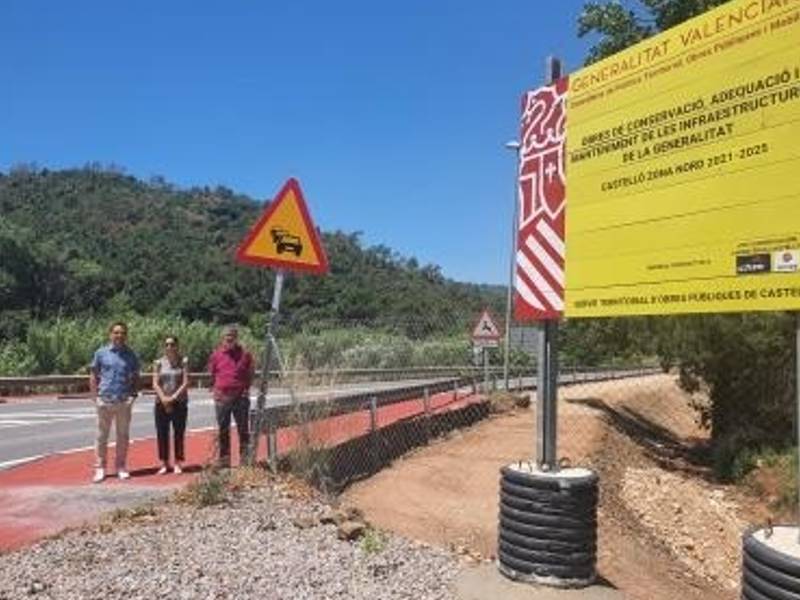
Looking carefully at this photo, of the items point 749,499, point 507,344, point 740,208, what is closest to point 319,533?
point 740,208

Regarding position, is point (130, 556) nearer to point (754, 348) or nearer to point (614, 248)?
point (614, 248)

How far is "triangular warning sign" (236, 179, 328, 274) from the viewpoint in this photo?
11.1 m

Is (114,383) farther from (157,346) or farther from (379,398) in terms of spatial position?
(157,346)

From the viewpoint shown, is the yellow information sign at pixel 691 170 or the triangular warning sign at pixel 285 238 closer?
the yellow information sign at pixel 691 170

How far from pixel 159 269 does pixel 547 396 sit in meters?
63.9

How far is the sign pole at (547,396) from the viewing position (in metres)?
7.92

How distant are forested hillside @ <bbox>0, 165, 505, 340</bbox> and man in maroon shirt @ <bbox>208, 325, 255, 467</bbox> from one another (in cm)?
1711

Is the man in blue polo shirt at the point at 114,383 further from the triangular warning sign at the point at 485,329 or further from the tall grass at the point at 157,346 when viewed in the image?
the triangular warning sign at the point at 485,329

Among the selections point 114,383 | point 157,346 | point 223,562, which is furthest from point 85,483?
point 157,346

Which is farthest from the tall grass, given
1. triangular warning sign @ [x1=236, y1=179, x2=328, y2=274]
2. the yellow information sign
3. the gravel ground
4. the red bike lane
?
the yellow information sign

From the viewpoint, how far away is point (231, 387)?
13.6 metres

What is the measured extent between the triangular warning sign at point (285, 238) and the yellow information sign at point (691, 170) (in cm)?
420

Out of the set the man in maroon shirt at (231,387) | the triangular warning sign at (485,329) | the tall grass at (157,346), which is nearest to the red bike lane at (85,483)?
the man in maroon shirt at (231,387)

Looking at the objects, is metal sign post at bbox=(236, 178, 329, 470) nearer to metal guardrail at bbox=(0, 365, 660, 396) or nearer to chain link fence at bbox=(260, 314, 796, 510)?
chain link fence at bbox=(260, 314, 796, 510)
